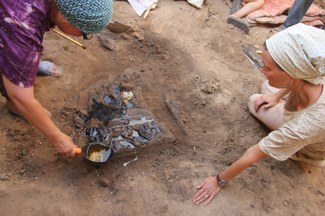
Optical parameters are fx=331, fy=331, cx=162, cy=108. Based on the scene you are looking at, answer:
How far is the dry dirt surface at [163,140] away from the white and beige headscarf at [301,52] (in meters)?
1.04

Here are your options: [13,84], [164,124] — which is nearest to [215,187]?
[164,124]

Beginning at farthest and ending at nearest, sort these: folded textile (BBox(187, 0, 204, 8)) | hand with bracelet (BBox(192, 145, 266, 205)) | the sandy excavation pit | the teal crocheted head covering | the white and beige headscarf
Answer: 1. folded textile (BBox(187, 0, 204, 8))
2. the sandy excavation pit
3. hand with bracelet (BBox(192, 145, 266, 205))
4. the white and beige headscarf
5. the teal crocheted head covering

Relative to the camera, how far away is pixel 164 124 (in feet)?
10.2

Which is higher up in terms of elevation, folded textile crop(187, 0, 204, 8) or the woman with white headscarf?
the woman with white headscarf

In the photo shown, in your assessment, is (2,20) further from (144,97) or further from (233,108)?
(233,108)

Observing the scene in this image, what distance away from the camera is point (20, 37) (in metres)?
1.83

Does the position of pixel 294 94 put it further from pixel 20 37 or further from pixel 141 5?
pixel 141 5

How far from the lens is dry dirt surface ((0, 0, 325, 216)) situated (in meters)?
2.46

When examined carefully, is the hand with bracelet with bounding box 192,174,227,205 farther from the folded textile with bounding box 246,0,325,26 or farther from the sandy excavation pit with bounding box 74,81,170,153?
the folded textile with bounding box 246,0,325,26

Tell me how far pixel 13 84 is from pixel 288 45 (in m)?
1.66

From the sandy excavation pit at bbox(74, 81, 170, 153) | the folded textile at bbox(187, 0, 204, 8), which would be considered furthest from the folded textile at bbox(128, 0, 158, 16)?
the sandy excavation pit at bbox(74, 81, 170, 153)

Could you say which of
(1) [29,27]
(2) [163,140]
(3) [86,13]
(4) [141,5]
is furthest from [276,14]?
(1) [29,27]

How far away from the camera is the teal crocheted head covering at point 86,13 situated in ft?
5.99

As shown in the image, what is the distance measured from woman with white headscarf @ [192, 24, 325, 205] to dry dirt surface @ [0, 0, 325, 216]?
1.01 feet
